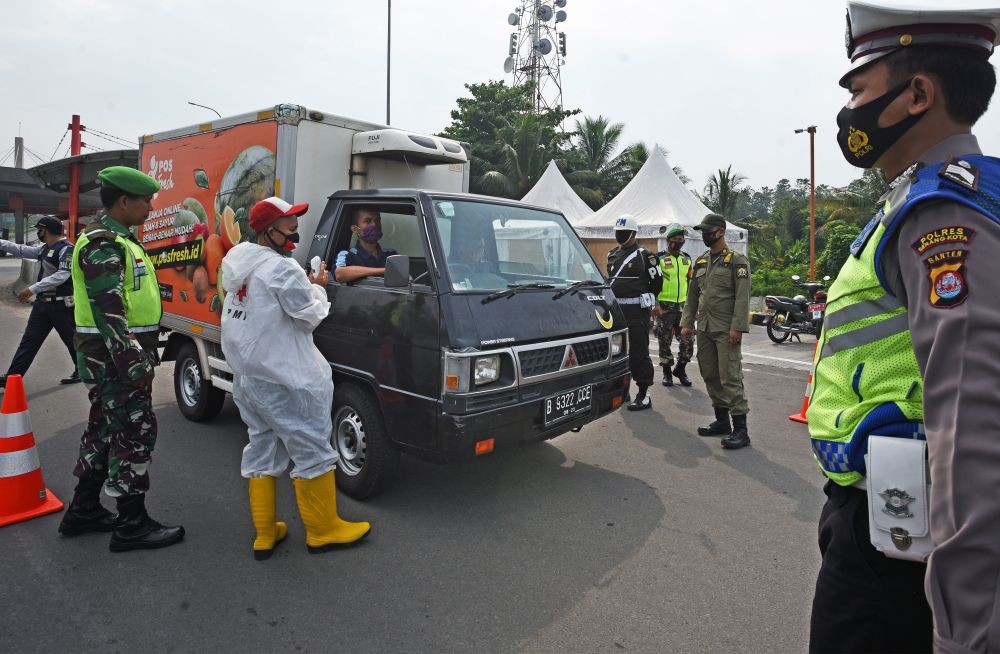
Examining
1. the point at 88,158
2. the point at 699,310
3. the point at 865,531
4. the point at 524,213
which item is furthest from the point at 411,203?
the point at 88,158

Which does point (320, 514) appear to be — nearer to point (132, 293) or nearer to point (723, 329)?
point (132, 293)

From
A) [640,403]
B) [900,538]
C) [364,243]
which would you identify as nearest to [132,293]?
[364,243]

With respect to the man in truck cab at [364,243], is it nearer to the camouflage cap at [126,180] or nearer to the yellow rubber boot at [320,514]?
the camouflage cap at [126,180]

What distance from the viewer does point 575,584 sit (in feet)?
10.00

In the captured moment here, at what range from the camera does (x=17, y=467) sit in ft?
12.0

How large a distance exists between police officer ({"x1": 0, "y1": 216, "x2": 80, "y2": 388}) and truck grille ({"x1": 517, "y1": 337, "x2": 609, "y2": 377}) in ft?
18.2

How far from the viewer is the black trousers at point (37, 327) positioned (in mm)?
6707

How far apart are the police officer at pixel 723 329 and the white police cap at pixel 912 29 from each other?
3977 millimetres

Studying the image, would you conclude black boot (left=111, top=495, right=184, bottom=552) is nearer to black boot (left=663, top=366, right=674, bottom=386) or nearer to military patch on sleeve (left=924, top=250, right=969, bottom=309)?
military patch on sleeve (left=924, top=250, right=969, bottom=309)

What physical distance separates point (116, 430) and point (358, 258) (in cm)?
190

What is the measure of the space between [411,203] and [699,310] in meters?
2.96

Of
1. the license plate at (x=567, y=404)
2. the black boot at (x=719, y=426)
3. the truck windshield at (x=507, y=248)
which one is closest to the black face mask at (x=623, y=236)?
the truck windshield at (x=507, y=248)

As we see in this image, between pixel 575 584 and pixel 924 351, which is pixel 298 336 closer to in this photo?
pixel 575 584

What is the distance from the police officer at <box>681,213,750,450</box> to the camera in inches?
209
